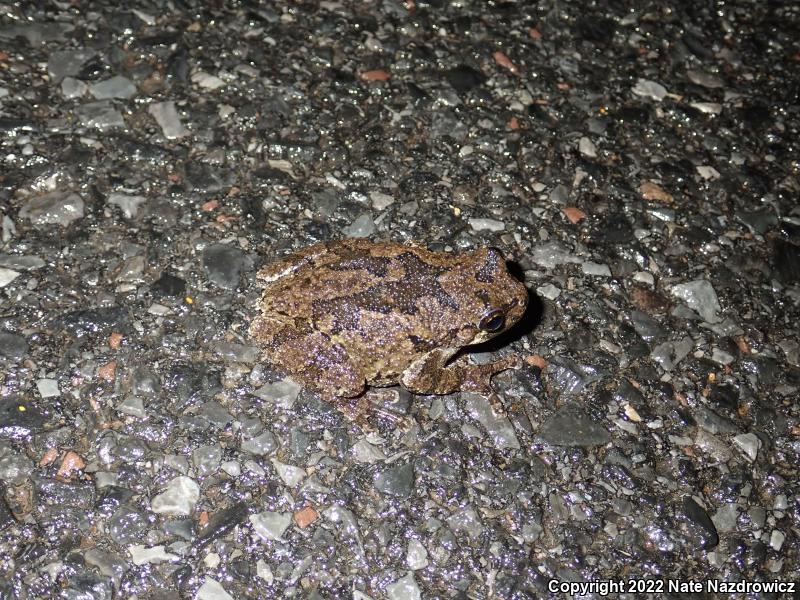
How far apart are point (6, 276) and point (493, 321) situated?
3.30 m

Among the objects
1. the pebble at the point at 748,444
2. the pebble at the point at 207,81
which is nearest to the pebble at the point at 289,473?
the pebble at the point at 748,444

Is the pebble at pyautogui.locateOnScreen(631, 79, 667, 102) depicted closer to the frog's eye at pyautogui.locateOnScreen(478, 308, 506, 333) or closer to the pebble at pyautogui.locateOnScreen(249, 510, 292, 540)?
the frog's eye at pyautogui.locateOnScreen(478, 308, 506, 333)

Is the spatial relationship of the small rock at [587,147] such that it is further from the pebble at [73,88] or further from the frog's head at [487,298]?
the pebble at [73,88]

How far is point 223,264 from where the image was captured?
4.64 metres

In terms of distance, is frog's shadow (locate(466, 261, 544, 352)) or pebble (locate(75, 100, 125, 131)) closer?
frog's shadow (locate(466, 261, 544, 352))

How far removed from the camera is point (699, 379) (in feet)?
15.0

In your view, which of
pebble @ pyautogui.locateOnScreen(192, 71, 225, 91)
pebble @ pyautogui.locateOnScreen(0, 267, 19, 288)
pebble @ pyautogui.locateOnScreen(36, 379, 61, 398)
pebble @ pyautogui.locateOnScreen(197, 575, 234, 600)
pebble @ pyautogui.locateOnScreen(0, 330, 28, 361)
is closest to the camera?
pebble @ pyautogui.locateOnScreen(197, 575, 234, 600)

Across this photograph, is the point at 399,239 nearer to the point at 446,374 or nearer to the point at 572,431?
the point at 446,374

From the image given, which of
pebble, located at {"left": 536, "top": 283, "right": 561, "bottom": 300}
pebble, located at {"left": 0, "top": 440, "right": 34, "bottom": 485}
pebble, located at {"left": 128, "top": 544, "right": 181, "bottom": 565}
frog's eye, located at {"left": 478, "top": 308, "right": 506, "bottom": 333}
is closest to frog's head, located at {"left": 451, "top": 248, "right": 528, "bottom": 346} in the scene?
frog's eye, located at {"left": 478, "top": 308, "right": 506, "bottom": 333}

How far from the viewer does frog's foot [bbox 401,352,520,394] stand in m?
4.19

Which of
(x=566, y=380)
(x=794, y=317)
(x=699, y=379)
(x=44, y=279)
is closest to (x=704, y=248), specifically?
(x=794, y=317)

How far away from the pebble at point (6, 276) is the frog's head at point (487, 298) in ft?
9.87

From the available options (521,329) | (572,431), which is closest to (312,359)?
(521,329)

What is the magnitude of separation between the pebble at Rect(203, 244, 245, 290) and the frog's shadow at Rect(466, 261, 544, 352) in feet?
5.72
